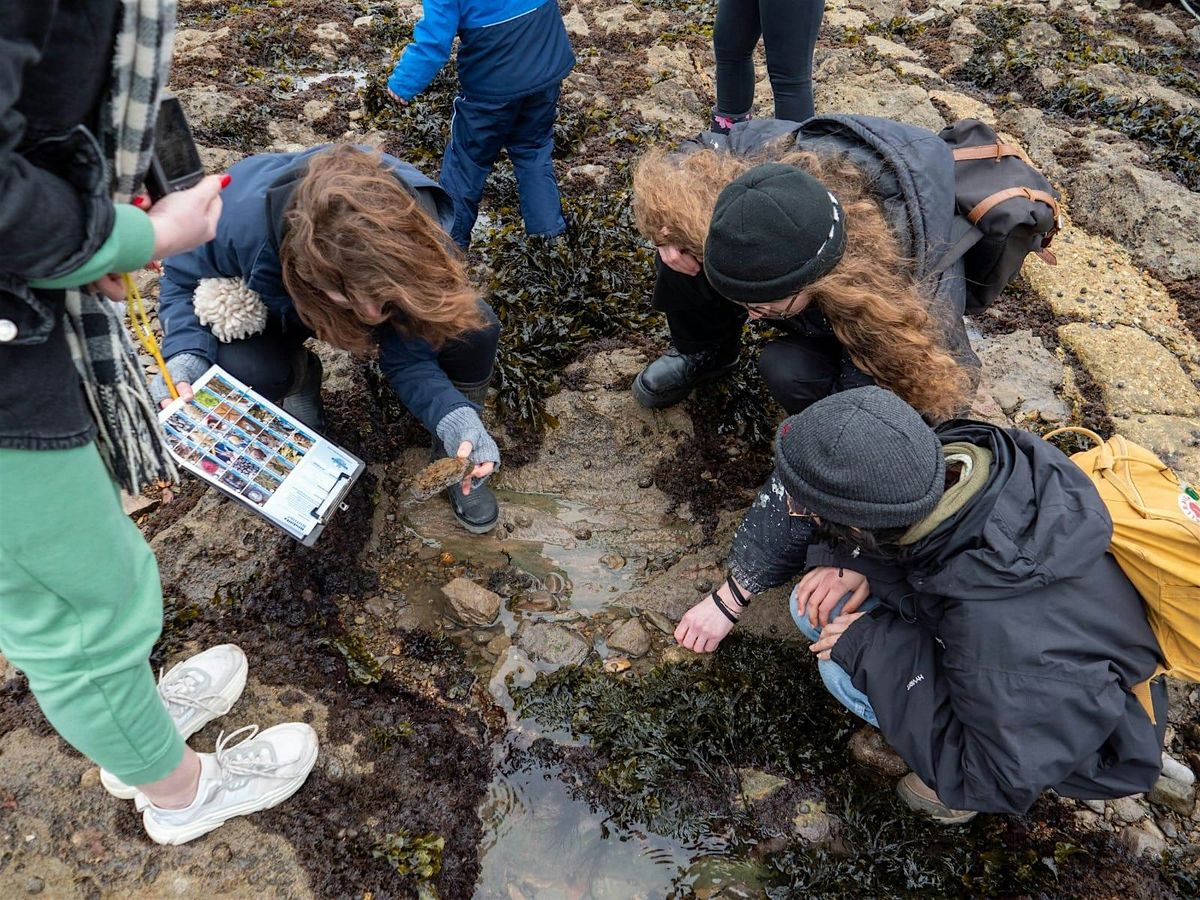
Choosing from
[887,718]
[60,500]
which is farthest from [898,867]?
[60,500]

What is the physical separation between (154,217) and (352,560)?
1.77m

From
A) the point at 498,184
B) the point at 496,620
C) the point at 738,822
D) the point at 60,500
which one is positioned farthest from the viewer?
the point at 498,184

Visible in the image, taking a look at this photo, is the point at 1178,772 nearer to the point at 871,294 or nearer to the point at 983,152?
the point at 871,294

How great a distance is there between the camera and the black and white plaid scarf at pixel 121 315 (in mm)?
1195

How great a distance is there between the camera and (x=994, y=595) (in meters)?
1.82

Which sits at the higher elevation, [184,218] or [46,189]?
[46,189]

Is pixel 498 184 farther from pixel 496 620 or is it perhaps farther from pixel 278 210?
pixel 496 620

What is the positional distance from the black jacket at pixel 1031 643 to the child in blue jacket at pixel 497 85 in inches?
103

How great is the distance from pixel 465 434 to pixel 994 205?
5.97 feet

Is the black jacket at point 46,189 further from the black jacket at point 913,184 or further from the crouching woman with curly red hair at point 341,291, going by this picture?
the black jacket at point 913,184

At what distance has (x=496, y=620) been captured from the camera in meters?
2.88

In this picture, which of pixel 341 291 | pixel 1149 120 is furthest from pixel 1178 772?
pixel 1149 120

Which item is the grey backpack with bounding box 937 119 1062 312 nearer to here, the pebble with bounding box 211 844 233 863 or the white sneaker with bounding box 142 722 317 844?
the white sneaker with bounding box 142 722 317 844

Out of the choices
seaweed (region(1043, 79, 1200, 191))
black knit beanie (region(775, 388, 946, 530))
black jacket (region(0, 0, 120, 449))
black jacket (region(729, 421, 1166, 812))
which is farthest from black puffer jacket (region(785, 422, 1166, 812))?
seaweed (region(1043, 79, 1200, 191))
